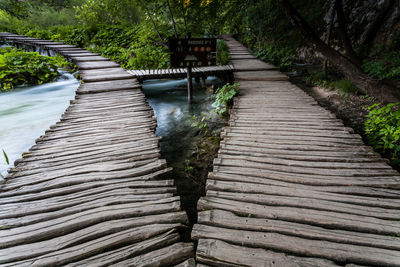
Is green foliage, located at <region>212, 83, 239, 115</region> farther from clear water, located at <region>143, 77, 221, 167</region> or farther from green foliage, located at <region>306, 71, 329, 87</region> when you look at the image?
green foliage, located at <region>306, 71, 329, 87</region>

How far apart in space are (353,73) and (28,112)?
1061cm

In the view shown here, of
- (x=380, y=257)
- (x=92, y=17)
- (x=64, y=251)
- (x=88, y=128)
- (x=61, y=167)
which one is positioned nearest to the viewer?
(x=380, y=257)

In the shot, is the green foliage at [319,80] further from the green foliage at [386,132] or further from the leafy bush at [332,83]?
the green foliage at [386,132]

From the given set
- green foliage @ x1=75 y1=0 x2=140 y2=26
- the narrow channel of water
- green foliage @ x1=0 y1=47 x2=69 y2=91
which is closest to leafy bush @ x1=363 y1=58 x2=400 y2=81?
the narrow channel of water

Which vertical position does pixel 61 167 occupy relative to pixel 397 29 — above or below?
below

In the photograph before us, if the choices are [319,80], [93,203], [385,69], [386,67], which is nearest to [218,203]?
[93,203]

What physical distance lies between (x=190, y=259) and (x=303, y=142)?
2678 millimetres

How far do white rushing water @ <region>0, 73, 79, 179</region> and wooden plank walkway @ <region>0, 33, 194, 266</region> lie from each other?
249 centimetres

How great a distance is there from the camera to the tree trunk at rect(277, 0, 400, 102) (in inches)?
162

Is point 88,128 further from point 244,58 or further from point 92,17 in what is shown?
point 92,17

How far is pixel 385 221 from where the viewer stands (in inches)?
81.0

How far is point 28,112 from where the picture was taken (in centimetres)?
802

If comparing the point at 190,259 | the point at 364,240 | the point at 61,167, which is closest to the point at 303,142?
the point at 364,240

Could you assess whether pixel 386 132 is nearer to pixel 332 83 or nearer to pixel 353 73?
pixel 353 73
